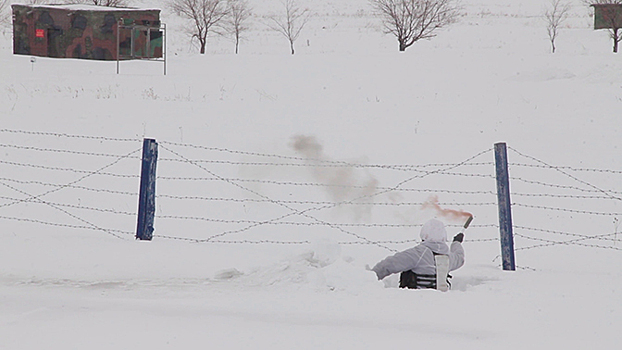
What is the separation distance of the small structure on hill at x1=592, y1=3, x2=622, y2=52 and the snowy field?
296 inches

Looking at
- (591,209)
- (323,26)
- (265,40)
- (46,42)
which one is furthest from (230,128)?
(323,26)

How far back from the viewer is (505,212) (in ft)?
25.8

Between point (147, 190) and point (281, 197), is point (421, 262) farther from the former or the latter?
point (281, 197)

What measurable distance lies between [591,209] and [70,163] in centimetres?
863

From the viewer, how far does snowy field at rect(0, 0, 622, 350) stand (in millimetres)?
5449

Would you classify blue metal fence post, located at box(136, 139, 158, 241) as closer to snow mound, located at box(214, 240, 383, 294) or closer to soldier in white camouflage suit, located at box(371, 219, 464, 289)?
snow mound, located at box(214, 240, 383, 294)

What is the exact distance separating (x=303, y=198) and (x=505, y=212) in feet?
16.8

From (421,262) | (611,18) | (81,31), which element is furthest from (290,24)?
(421,262)

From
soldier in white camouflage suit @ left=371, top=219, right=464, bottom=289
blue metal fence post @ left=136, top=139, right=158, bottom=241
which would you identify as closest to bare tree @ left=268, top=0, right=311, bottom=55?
blue metal fence post @ left=136, top=139, right=158, bottom=241

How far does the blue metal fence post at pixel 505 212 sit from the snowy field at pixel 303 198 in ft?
0.75

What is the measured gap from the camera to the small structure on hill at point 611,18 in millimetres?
34312

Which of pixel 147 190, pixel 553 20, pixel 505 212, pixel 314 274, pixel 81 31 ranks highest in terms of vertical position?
pixel 553 20

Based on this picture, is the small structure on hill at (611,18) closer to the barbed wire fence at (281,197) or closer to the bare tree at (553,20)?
the bare tree at (553,20)

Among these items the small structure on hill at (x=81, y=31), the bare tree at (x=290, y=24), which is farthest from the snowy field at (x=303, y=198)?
the bare tree at (x=290, y=24)
